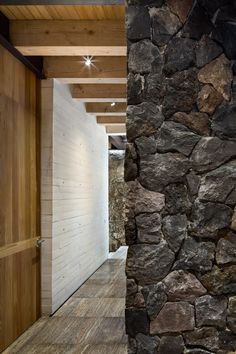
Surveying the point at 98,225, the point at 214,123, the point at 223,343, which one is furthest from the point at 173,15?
the point at 98,225

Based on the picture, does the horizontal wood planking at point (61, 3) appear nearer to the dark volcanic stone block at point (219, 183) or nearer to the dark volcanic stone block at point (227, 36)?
the dark volcanic stone block at point (227, 36)

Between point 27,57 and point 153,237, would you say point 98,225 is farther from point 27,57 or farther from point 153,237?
point 153,237

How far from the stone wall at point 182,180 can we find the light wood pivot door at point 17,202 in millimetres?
1312

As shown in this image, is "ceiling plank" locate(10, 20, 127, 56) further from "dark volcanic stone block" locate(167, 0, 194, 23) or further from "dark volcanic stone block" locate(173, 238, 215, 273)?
"dark volcanic stone block" locate(173, 238, 215, 273)

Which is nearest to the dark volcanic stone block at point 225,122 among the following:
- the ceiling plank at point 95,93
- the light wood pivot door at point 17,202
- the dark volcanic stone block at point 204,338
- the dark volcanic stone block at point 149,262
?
the dark volcanic stone block at point 149,262

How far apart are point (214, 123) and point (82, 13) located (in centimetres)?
159

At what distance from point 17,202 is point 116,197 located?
19.6 feet

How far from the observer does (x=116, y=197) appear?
937cm

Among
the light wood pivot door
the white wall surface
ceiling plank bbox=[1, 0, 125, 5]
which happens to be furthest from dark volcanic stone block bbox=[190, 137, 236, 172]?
the white wall surface

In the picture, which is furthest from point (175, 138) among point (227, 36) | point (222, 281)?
point (222, 281)

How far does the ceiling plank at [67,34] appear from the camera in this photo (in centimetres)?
328

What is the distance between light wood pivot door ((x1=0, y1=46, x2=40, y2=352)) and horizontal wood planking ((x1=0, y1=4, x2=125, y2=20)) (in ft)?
1.13

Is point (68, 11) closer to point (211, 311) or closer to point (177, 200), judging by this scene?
point (177, 200)

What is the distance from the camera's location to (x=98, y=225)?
6801 millimetres
